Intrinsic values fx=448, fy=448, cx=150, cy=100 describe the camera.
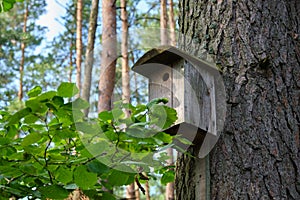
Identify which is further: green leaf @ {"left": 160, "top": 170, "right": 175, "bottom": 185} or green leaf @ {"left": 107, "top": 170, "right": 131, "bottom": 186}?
green leaf @ {"left": 160, "top": 170, "right": 175, "bottom": 185}

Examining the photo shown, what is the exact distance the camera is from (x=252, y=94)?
165 cm

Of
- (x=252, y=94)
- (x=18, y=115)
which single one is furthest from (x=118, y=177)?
(x=252, y=94)

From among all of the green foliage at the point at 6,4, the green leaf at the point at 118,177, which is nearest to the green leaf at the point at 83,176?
the green leaf at the point at 118,177

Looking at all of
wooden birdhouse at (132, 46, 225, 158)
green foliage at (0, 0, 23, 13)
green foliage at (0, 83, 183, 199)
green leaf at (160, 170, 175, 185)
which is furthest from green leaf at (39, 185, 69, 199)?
green foliage at (0, 0, 23, 13)

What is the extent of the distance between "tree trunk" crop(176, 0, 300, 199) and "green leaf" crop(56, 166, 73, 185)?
0.47 m

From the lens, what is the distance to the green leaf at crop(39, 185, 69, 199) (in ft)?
4.64

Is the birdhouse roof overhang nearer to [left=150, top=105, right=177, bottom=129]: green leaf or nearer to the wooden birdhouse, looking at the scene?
the wooden birdhouse

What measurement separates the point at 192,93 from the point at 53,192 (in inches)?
23.8

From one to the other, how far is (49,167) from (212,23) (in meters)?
0.85

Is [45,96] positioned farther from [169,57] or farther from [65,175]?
[169,57]

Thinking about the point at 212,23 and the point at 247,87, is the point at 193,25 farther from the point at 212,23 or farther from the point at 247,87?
the point at 247,87

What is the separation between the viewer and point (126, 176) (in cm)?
150

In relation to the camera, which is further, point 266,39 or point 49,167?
point 266,39

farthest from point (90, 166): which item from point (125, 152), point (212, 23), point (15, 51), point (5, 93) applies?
point (15, 51)
